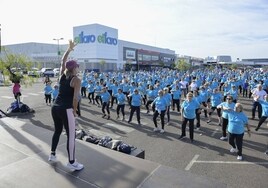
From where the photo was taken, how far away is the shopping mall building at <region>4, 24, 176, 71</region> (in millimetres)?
58781

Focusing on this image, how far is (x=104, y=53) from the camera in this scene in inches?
2383

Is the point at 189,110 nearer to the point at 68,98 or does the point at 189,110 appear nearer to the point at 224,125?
the point at 224,125

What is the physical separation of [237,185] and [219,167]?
1013 millimetres

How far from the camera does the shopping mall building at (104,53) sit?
58.8 m

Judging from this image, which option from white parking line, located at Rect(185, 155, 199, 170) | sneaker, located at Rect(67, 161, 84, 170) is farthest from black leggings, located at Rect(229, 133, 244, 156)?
sneaker, located at Rect(67, 161, 84, 170)

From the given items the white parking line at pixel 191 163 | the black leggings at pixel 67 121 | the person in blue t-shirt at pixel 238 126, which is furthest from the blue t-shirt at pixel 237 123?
the black leggings at pixel 67 121

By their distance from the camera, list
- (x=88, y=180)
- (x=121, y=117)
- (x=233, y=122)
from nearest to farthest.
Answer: (x=88, y=180) → (x=233, y=122) → (x=121, y=117)

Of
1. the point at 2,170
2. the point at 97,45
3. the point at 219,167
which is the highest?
the point at 97,45

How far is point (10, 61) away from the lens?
43.7ft

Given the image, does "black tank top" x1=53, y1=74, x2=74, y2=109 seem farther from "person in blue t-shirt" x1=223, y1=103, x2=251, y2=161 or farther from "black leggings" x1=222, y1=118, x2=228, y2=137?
"black leggings" x1=222, y1=118, x2=228, y2=137

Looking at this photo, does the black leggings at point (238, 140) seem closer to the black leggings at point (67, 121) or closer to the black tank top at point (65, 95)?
the black leggings at point (67, 121)

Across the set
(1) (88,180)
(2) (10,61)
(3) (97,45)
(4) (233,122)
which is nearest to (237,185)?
(4) (233,122)

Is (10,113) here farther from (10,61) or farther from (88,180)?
(88,180)

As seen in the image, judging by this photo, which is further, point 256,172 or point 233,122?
point 233,122
